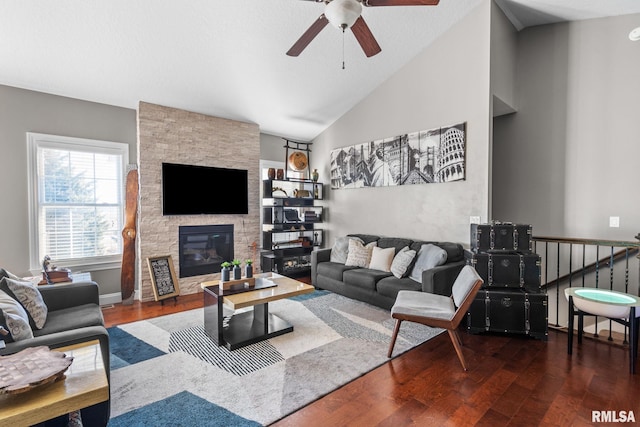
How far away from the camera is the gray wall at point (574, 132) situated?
3449 mm

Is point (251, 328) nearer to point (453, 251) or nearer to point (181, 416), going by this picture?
point (181, 416)

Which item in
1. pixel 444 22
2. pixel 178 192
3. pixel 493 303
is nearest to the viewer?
pixel 493 303

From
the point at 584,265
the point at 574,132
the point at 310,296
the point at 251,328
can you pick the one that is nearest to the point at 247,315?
the point at 251,328

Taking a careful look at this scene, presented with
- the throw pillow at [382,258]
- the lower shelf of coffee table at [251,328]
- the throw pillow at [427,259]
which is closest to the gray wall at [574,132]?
the throw pillow at [427,259]

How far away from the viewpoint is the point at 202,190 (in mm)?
4820

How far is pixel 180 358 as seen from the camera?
2.68 meters

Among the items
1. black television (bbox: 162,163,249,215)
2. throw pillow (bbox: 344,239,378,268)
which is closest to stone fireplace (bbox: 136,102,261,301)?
black television (bbox: 162,163,249,215)

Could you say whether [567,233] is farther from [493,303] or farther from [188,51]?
[188,51]

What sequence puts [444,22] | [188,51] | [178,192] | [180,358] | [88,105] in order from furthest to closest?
1. [178,192]
2. [88,105]
3. [444,22]
4. [188,51]
5. [180,358]

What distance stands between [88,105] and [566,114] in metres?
6.16

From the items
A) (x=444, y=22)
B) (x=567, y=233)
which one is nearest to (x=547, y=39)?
(x=444, y=22)

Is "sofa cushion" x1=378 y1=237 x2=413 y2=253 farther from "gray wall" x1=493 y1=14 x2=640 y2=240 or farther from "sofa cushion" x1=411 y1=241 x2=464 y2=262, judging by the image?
"gray wall" x1=493 y1=14 x2=640 y2=240

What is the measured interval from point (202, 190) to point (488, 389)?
4.33 metres

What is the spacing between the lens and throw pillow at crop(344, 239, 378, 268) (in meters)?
4.50
